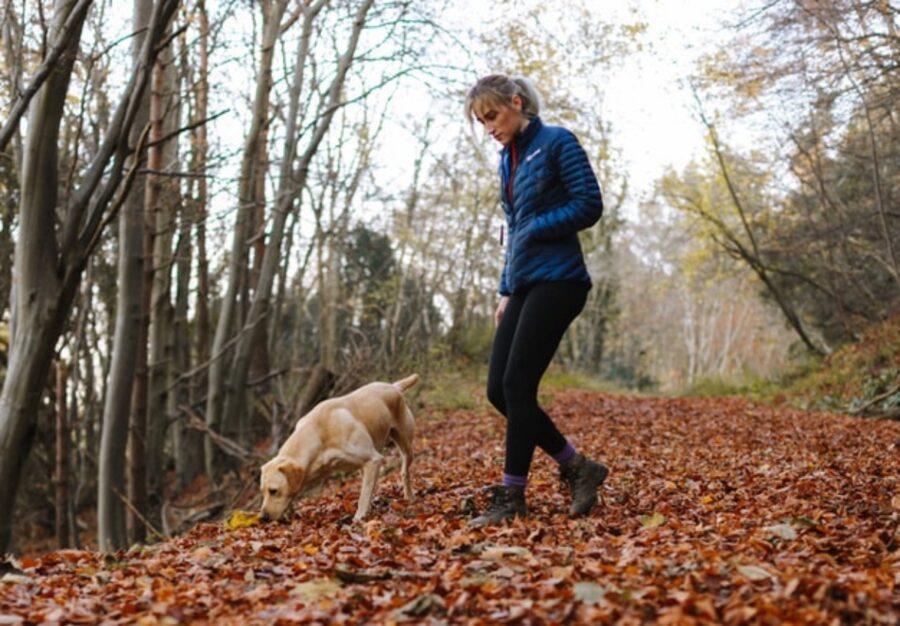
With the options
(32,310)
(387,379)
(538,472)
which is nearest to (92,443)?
(387,379)

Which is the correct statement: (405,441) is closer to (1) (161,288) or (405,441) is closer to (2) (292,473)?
(2) (292,473)

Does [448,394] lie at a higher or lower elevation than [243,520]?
higher

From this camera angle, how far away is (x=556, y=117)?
76.4 feet

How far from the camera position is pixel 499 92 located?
5.32m

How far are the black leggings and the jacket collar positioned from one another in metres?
0.85

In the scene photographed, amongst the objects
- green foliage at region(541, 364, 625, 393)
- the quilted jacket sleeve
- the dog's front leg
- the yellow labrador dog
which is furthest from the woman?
green foliage at region(541, 364, 625, 393)

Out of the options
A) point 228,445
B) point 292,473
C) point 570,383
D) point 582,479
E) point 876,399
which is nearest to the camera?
point 582,479

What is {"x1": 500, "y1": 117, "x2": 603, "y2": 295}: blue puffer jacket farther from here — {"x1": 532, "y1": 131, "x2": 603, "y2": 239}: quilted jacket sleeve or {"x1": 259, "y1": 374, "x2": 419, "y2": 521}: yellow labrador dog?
{"x1": 259, "y1": 374, "x2": 419, "y2": 521}: yellow labrador dog

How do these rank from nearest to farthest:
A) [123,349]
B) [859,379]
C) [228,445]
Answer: [123,349], [228,445], [859,379]

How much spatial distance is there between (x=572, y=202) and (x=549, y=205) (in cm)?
17

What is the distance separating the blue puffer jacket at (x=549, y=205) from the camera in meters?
5.17

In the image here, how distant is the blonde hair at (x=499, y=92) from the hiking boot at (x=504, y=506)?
221 centimetres

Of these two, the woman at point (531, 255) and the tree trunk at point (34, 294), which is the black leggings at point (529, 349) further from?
the tree trunk at point (34, 294)

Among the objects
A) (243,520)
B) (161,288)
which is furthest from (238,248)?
(243,520)
